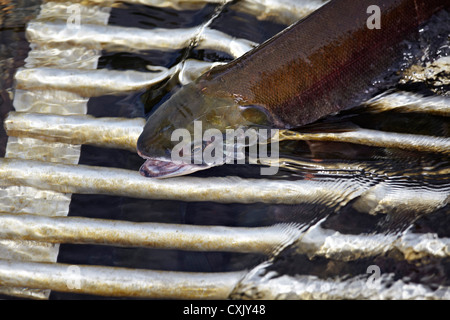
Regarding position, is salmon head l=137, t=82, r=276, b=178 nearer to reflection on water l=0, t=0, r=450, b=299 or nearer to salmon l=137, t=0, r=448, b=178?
salmon l=137, t=0, r=448, b=178

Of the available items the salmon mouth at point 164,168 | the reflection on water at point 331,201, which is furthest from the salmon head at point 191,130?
the reflection on water at point 331,201

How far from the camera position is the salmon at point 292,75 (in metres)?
2.17

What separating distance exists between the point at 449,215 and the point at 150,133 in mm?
1611

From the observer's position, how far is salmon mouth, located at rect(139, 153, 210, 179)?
7.18ft

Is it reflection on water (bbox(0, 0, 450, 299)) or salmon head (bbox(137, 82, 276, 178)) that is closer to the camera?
reflection on water (bbox(0, 0, 450, 299))

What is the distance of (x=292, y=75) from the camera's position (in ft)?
7.16

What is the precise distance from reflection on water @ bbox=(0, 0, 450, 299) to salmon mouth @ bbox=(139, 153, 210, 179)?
8 cm

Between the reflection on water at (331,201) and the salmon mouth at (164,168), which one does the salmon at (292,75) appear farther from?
the reflection on water at (331,201)

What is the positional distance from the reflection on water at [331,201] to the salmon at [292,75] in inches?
6.5

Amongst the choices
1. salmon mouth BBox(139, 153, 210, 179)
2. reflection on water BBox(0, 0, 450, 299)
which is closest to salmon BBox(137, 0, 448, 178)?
salmon mouth BBox(139, 153, 210, 179)

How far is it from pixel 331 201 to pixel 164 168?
0.92 metres

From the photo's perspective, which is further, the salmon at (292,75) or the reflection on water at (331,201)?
the salmon at (292,75)

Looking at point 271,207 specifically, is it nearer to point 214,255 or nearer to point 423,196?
point 214,255

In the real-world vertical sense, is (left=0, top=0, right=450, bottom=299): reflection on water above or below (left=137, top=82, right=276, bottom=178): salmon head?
below
